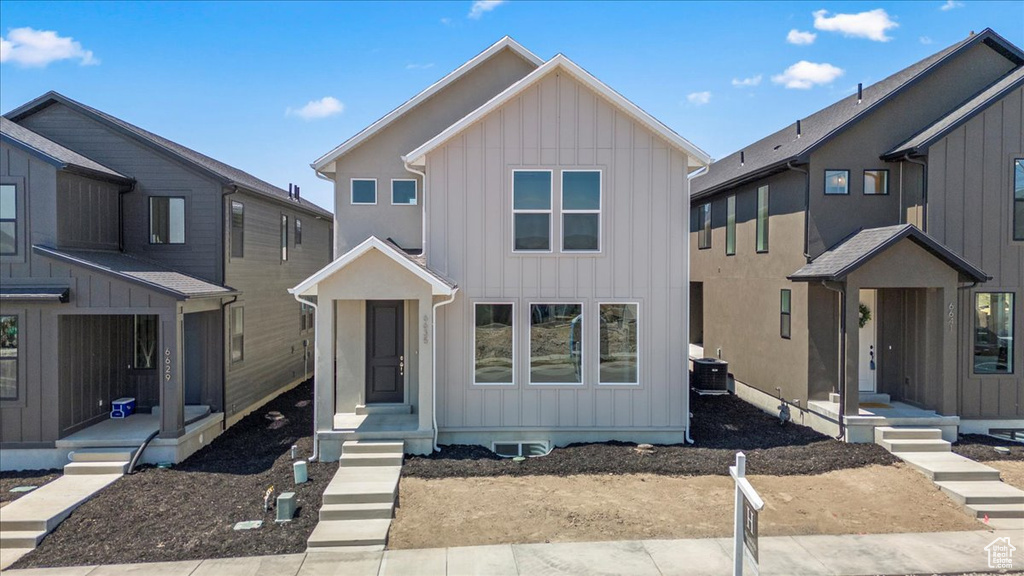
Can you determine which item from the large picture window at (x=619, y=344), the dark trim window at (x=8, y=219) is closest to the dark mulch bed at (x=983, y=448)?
the large picture window at (x=619, y=344)

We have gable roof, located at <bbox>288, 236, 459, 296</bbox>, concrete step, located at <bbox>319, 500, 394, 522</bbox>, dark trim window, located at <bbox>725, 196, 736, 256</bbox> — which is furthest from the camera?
dark trim window, located at <bbox>725, 196, 736, 256</bbox>

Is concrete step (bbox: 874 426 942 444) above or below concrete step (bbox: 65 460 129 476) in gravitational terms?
above

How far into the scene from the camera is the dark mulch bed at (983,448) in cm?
1002

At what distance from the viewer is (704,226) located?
1784 cm

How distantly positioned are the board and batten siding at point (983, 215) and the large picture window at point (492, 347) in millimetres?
8654

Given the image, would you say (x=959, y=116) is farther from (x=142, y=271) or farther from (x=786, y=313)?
(x=142, y=271)

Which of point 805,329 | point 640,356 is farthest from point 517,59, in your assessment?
point 805,329

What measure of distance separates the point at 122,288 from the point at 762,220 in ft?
44.5

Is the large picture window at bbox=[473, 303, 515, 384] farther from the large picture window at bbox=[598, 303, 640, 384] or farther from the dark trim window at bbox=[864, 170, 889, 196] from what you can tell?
the dark trim window at bbox=[864, 170, 889, 196]

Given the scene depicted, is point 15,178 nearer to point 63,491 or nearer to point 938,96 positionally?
point 63,491

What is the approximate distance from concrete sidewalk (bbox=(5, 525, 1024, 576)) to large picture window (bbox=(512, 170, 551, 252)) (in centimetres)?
545

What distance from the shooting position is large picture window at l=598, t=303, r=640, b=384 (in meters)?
10.8

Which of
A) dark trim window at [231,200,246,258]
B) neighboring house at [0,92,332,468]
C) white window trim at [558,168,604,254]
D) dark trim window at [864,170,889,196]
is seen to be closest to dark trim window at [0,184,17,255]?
neighboring house at [0,92,332,468]

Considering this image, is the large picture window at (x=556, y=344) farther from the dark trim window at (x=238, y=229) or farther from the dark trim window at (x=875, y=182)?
the dark trim window at (x=238, y=229)
